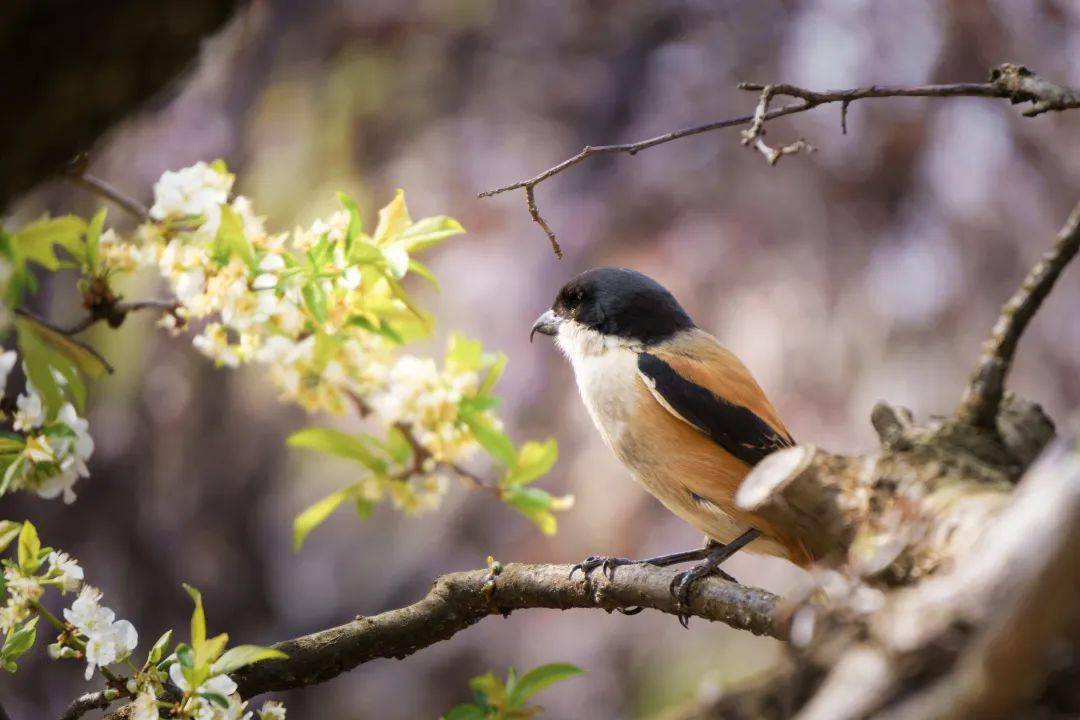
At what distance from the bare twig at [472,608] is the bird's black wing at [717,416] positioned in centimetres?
32

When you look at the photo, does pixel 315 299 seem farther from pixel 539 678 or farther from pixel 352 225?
pixel 539 678

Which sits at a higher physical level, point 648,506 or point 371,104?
point 371,104

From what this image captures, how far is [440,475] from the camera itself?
1.57m

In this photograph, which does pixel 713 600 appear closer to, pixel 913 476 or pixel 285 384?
pixel 913 476

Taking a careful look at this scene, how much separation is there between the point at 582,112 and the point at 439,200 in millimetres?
520

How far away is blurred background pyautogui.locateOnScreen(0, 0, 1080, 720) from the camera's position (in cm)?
264

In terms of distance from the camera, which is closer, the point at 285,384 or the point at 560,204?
the point at 285,384

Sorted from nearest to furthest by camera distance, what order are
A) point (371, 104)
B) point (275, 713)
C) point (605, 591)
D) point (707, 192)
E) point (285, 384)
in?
1. point (275, 713)
2. point (605, 591)
3. point (285, 384)
4. point (707, 192)
5. point (371, 104)

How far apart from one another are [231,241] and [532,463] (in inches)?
22.0

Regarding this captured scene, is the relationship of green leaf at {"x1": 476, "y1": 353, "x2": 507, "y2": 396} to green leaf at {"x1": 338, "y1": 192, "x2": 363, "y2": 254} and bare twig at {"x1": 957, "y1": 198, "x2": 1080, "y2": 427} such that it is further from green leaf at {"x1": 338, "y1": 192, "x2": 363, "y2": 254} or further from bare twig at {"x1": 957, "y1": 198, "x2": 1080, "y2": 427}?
bare twig at {"x1": 957, "y1": 198, "x2": 1080, "y2": 427}

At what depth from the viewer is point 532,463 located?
1483 mm

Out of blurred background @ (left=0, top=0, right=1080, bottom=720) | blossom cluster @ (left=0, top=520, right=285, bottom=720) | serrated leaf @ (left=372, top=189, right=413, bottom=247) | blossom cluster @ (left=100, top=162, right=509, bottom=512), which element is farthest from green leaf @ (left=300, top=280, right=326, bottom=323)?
blurred background @ (left=0, top=0, right=1080, bottom=720)

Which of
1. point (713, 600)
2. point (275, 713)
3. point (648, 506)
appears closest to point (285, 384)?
point (275, 713)

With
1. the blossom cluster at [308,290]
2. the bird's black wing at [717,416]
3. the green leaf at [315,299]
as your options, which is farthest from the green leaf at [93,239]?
the bird's black wing at [717,416]
